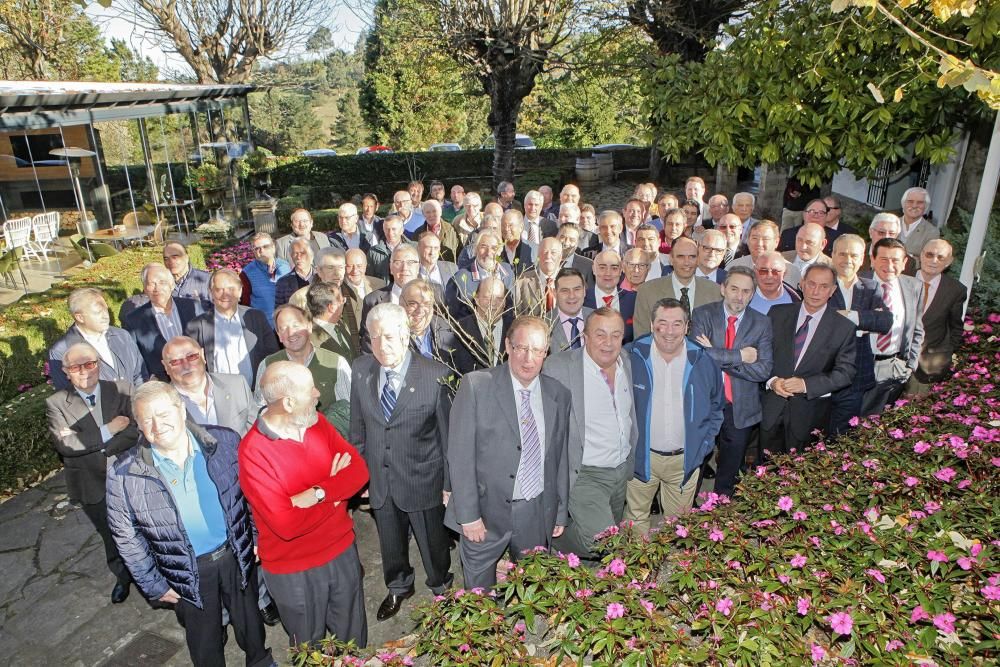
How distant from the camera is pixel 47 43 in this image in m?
28.4

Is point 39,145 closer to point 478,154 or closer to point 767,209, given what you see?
point 478,154

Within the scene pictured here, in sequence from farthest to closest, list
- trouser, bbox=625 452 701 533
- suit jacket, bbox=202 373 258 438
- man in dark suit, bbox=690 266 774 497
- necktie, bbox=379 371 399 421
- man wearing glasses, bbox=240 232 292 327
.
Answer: man wearing glasses, bbox=240 232 292 327
man in dark suit, bbox=690 266 774 497
trouser, bbox=625 452 701 533
suit jacket, bbox=202 373 258 438
necktie, bbox=379 371 399 421

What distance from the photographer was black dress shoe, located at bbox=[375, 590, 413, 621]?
4.57 meters

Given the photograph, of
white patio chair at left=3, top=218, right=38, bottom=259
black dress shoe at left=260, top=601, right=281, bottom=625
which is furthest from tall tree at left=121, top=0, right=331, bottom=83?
black dress shoe at left=260, top=601, right=281, bottom=625

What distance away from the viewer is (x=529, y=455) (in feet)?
12.9

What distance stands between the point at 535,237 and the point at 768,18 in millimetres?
3477

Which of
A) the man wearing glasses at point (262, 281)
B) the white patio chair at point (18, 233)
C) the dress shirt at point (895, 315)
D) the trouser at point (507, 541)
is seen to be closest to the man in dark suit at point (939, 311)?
the dress shirt at point (895, 315)

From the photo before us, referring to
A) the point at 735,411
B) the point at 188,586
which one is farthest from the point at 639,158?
the point at 188,586

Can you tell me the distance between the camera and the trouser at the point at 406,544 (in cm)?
444

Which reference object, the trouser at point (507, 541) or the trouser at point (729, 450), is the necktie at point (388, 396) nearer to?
the trouser at point (507, 541)

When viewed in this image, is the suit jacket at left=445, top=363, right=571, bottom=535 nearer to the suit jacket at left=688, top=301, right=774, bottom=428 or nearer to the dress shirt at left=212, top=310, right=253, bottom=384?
the suit jacket at left=688, top=301, right=774, bottom=428

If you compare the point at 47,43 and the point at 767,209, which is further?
the point at 47,43

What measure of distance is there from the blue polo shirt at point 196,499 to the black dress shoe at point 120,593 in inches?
73.0

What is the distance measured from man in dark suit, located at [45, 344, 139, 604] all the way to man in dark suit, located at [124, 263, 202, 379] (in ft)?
2.63
